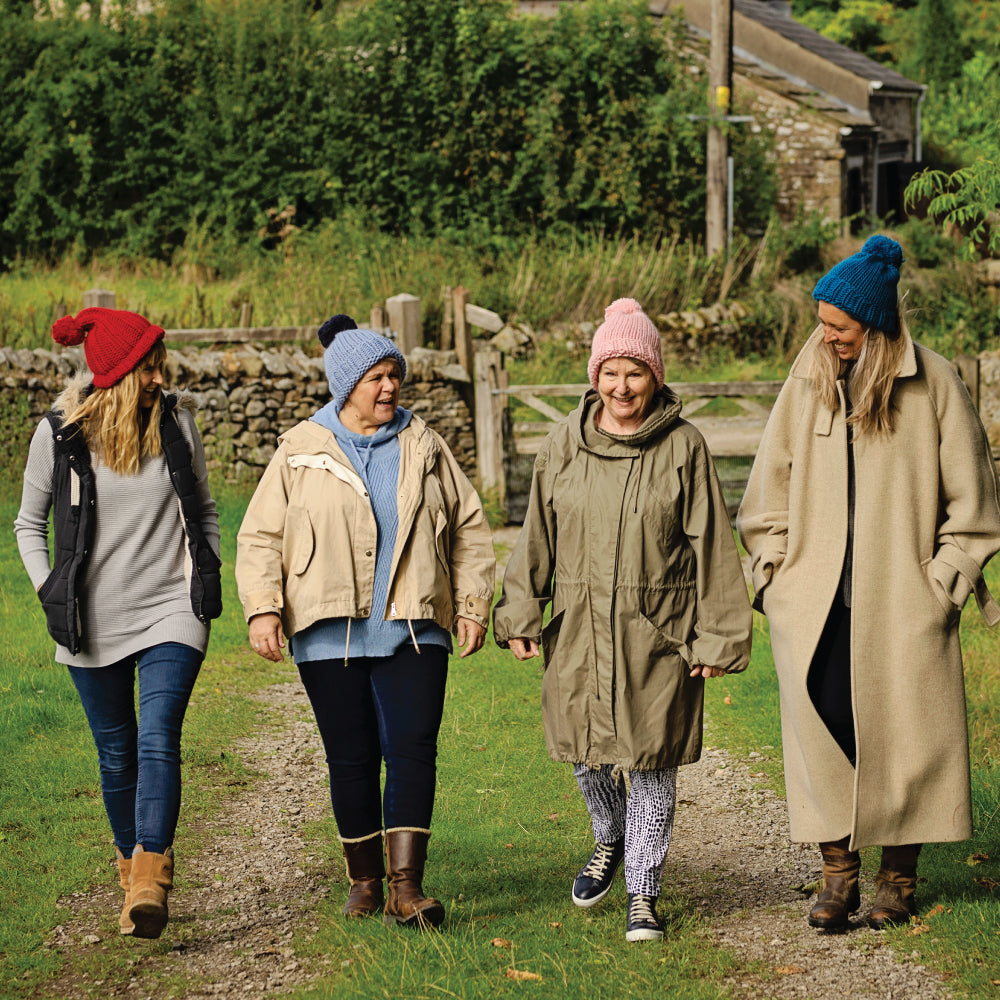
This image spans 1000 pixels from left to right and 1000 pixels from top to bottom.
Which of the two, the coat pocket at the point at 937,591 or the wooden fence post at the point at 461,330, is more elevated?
the wooden fence post at the point at 461,330

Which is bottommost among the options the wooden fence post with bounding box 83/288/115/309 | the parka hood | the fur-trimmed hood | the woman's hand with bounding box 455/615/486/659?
the woman's hand with bounding box 455/615/486/659

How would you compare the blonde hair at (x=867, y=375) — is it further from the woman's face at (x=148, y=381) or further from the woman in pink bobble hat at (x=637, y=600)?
the woman's face at (x=148, y=381)

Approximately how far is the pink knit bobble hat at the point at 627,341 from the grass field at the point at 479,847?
1759 mm

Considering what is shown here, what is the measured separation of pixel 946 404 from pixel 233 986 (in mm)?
2748

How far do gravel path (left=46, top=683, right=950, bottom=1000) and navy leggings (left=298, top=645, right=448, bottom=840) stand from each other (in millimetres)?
517

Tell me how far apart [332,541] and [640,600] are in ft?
3.16

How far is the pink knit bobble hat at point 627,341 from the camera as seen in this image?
4156 millimetres

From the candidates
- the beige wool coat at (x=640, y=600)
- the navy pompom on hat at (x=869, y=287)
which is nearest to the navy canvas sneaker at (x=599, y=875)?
the beige wool coat at (x=640, y=600)

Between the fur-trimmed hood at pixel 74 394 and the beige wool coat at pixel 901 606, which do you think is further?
the fur-trimmed hood at pixel 74 394

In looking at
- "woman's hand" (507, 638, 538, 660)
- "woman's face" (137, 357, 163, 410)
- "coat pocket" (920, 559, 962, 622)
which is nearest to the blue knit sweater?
"woman's hand" (507, 638, 538, 660)

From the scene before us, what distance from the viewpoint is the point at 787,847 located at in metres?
5.18

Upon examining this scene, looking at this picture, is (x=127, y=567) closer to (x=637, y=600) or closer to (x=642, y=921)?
(x=637, y=600)

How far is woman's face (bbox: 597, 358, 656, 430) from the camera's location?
13.7ft

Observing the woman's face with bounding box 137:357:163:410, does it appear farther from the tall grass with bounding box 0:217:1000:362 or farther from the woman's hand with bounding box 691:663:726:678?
the tall grass with bounding box 0:217:1000:362
